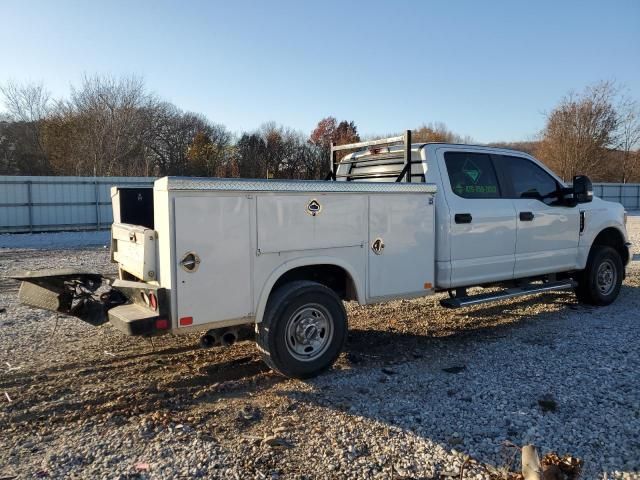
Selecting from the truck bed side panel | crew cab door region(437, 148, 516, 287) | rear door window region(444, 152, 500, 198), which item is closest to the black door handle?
crew cab door region(437, 148, 516, 287)

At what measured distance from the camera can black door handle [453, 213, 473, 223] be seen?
598 centimetres

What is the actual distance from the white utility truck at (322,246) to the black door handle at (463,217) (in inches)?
0.7

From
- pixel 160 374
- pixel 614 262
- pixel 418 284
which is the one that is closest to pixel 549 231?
pixel 614 262

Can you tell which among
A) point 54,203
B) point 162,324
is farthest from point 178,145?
point 162,324

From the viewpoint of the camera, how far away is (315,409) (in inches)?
171

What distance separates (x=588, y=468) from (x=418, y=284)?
259cm

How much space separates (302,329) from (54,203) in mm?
19018

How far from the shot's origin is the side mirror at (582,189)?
6914 mm

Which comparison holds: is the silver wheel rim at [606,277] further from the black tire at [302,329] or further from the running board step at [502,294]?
the black tire at [302,329]

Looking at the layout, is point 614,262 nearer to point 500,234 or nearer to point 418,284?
point 500,234

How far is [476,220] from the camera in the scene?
20.2 feet

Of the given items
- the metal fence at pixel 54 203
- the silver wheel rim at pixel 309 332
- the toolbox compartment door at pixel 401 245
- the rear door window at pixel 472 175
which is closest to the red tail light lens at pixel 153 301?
the silver wheel rim at pixel 309 332

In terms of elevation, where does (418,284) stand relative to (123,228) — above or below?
below

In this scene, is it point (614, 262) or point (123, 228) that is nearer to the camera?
point (123, 228)
